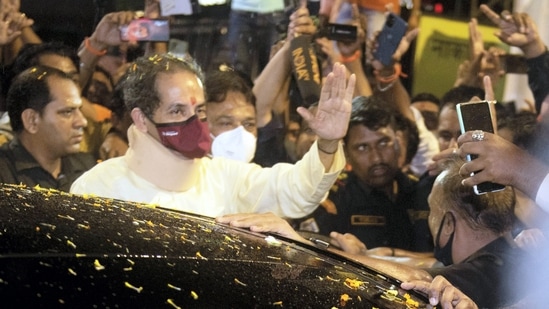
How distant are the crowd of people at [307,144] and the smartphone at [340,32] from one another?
64 mm

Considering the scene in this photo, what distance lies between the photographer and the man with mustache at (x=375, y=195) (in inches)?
212

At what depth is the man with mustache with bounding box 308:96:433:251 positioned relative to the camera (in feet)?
17.6

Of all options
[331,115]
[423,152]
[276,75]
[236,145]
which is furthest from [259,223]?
[423,152]

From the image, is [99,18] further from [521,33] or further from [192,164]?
[521,33]

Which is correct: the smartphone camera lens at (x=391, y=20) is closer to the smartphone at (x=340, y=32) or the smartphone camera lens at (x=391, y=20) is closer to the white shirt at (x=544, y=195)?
the smartphone at (x=340, y=32)

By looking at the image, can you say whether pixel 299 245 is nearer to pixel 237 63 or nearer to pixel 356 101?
pixel 356 101

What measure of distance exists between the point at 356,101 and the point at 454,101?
0.82 metres

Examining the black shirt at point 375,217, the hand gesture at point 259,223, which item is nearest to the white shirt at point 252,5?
the black shirt at point 375,217

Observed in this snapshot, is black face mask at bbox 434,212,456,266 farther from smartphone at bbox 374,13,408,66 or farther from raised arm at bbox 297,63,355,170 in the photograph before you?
smartphone at bbox 374,13,408,66

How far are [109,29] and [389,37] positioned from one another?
1868 mm

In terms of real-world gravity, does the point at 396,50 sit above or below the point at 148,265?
below

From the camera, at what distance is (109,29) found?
5.71m

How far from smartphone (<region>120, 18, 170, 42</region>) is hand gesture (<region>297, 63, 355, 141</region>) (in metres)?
1.84

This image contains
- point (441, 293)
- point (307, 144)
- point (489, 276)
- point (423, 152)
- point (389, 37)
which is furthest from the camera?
point (423, 152)
